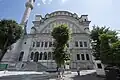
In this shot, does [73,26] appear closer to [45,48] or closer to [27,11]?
[45,48]

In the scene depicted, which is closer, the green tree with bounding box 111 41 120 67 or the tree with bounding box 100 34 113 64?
the green tree with bounding box 111 41 120 67

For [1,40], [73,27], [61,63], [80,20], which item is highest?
[80,20]

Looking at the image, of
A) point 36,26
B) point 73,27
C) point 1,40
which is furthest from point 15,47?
point 73,27

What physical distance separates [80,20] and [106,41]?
1241 inches

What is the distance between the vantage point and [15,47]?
36.7 metres

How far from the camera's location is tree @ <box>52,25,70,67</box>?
1538cm

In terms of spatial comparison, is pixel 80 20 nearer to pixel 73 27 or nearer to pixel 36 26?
pixel 73 27

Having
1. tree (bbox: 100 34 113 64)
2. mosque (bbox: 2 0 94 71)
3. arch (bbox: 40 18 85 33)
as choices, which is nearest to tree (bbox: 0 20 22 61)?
mosque (bbox: 2 0 94 71)

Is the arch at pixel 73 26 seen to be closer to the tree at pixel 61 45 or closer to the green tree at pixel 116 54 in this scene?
the tree at pixel 61 45

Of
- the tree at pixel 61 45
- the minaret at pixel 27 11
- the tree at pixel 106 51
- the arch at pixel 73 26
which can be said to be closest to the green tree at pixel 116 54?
the tree at pixel 106 51

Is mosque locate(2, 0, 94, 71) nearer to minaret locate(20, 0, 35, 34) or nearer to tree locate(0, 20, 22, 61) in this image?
minaret locate(20, 0, 35, 34)

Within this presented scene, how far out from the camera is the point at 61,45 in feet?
54.3

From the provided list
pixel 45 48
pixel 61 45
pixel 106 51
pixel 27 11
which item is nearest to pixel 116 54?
pixel 106 51

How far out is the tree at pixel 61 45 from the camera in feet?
50.4
